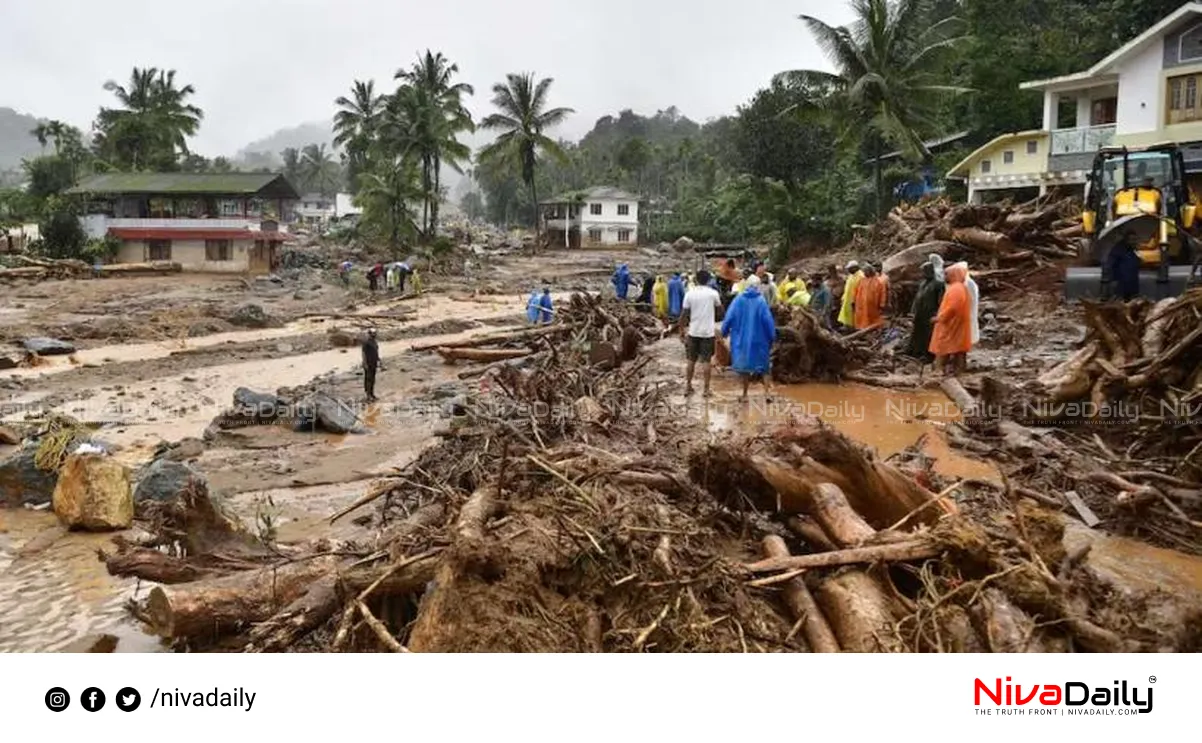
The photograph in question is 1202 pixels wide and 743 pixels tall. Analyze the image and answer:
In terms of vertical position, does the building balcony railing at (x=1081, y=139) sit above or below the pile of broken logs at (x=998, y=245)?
above

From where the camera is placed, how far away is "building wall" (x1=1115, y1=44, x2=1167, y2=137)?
24.3 meters

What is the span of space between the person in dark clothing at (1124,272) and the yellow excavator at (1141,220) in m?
0.10

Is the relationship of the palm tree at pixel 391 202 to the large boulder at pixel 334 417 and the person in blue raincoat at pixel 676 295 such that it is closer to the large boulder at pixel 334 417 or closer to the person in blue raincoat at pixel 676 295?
the person in blue raincoat at pixel 676 295

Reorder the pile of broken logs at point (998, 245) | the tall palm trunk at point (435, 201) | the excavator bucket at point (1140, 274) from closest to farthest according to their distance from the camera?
the excavator bucket at point (1140, 274) < the pile of broken logs at point (998, 245) < the tall palm trunk at point (435, 201)

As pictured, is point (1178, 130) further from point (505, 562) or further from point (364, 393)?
point (505, 562)

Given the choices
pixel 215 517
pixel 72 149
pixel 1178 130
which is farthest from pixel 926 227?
pixel 72 149

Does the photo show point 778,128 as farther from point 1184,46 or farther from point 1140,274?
point 1140,274

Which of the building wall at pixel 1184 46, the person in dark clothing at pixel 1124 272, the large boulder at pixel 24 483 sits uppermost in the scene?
the building wall at pixel 1184 46

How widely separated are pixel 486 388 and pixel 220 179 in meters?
35.2

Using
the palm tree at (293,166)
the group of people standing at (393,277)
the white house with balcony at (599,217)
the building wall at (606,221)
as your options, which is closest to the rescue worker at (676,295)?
the group of people standing at (393,277)

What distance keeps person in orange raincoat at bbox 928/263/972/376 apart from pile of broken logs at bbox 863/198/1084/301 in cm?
567

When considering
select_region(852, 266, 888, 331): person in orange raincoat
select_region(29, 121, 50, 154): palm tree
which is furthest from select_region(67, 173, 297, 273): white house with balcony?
select_region(852, 266, 888, 331): person in orange raincoat
